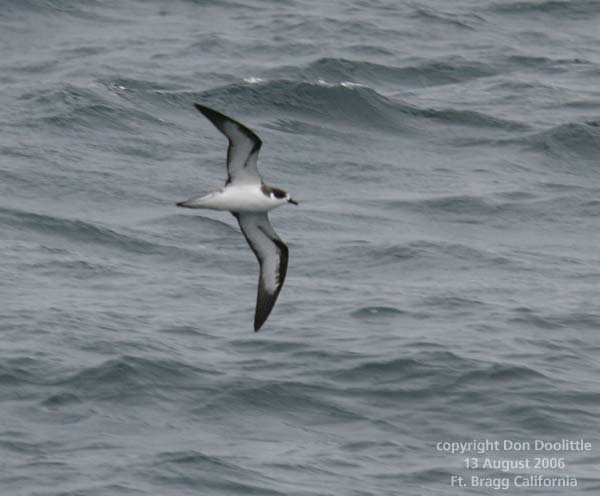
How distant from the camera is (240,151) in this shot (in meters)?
16.8

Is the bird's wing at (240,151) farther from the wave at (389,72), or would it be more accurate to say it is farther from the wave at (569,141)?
the wave at (389,72)

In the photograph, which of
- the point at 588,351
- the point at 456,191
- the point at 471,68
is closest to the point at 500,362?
the point at 588,351

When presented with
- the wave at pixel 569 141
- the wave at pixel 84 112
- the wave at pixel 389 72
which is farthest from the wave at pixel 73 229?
the wave at pixel 569 141

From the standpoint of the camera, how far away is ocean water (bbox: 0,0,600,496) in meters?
18.0

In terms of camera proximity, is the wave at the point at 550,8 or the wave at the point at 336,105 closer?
the wave at the point at 336,105

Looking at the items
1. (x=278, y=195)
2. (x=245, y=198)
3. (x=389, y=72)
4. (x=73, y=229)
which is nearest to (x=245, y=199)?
(x=245, y=198)

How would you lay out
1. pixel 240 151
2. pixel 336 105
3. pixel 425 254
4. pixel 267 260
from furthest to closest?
pixel 336 105
pixel 425 254
pixel 267 260
pixel 240 151

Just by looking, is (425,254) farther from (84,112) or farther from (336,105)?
(84,112)

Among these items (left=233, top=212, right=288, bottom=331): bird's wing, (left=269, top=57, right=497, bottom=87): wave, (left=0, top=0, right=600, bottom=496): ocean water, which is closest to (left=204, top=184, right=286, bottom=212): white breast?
(left=233, top=212, right=288, bottom=331): bird's wing

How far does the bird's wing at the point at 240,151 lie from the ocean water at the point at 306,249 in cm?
285

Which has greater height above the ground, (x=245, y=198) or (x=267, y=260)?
(x=245, y=198)

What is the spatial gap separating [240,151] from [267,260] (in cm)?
208

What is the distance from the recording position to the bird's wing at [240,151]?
1623 cm

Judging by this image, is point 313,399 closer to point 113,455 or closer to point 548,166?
point 113,455
